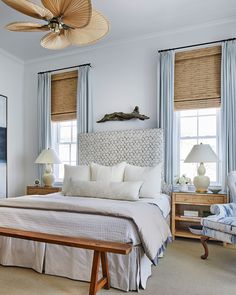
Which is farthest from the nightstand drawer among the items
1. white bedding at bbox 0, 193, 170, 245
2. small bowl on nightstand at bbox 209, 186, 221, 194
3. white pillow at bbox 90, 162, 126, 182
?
white bedding at bbox 0, 193, 170, 245

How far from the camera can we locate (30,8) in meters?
2.55

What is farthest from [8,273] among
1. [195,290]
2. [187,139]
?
[187,139]

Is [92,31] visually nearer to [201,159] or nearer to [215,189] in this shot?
[201,159]

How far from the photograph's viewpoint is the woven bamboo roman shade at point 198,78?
4.06 meters

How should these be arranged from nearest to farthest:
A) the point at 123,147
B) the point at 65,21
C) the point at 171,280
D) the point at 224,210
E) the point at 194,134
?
the point at 171,280
the point at 65,21
the point at 224,210
the point at 194,134
the point at 123,147

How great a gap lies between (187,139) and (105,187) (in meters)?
1.77

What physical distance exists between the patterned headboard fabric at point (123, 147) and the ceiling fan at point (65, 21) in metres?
1.81

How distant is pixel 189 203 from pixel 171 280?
1466 mm

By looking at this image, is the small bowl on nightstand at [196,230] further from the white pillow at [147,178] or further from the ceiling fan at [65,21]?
the ceiling fan at [65,21]

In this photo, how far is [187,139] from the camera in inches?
171

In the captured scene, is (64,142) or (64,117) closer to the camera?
(64,117)

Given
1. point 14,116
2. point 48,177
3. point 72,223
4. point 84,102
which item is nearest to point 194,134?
point 84,102

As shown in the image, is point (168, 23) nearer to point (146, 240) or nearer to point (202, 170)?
point (202, 170)

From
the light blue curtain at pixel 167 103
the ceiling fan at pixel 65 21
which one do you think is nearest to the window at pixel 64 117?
the light blue curtain at pixel 167 103
